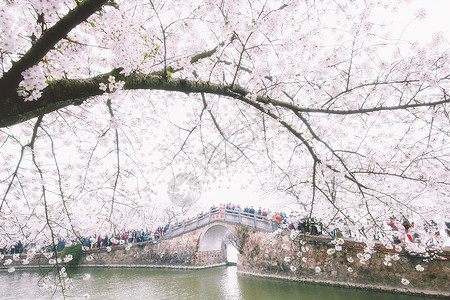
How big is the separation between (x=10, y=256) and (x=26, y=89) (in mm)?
30226

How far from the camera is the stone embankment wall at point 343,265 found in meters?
8.51

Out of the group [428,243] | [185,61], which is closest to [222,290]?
[428,243]

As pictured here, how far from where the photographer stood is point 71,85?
2018mm

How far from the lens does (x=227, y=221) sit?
53.8 ft

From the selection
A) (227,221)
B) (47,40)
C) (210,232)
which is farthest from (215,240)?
(47,40)

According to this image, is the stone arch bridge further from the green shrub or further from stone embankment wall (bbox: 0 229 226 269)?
the green shrub

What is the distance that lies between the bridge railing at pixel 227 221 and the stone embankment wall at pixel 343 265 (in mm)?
555

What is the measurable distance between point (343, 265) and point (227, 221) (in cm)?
800

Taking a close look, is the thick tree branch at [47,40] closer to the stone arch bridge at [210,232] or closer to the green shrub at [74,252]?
the stone arch bridge at [210,232]

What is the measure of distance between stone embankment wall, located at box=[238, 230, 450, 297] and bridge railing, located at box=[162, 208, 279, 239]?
21.8 inches

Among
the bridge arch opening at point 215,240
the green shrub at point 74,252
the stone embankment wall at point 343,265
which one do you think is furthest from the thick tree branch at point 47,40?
the green shrub at point 74,252

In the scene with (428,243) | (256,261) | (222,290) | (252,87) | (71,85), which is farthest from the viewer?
(256,261)

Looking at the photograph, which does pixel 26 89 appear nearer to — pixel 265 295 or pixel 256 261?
pixel 265 295

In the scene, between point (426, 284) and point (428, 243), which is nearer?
point (426, 284)
